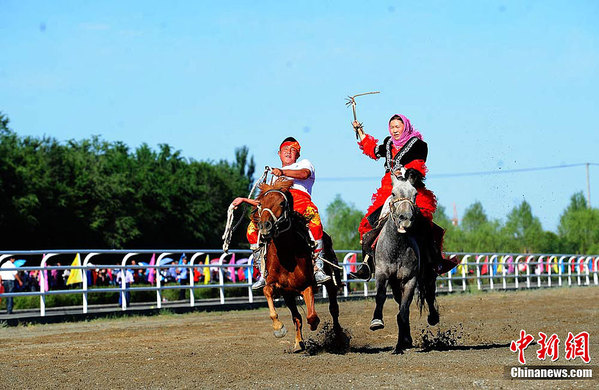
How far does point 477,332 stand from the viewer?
51.3 ft

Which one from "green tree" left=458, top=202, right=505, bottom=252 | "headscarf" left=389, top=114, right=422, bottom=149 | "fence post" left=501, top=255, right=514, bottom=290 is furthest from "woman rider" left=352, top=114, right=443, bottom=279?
"green tree" left=458, top=202, right=505, bottom=252

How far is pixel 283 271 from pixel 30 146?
185 ft

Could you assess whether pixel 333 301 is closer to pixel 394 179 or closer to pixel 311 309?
pixel 311 309

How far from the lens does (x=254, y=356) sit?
38.5ft

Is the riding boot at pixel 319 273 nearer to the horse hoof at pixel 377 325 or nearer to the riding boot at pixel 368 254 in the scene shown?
the riding boot at pixel 368 254

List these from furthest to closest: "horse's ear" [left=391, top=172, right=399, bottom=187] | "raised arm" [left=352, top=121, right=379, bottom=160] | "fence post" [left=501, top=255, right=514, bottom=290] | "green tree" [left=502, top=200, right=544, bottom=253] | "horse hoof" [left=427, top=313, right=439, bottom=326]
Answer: "green tree" [left=502, top=200, right=544, bottom=253] < "fence post" [left=501, top=255, right=514, bottom=290] < "raised arm" [left=352, top=121, right=379, bottom=160] < "horse hoof" [left=427, top=313, right=439, bottom=326] < "horse's ear" [left=391, top=172, right=399, bottom=187]

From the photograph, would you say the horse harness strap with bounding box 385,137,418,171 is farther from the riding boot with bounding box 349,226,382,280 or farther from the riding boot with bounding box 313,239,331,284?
the riding boot with bounding box 313,239,331,284

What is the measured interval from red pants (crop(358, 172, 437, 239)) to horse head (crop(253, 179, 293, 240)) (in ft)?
5.36

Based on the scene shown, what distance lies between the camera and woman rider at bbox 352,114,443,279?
40.3ft

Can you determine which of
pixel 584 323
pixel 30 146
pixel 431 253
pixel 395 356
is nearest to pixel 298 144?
pixel 431 253

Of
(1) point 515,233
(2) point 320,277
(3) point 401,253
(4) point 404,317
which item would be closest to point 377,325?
(4) point 404,317

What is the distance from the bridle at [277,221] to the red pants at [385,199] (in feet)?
5.88

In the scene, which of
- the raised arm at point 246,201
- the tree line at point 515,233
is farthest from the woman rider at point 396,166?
the tree line at point 515,233

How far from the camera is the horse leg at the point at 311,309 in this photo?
11.3 meters
